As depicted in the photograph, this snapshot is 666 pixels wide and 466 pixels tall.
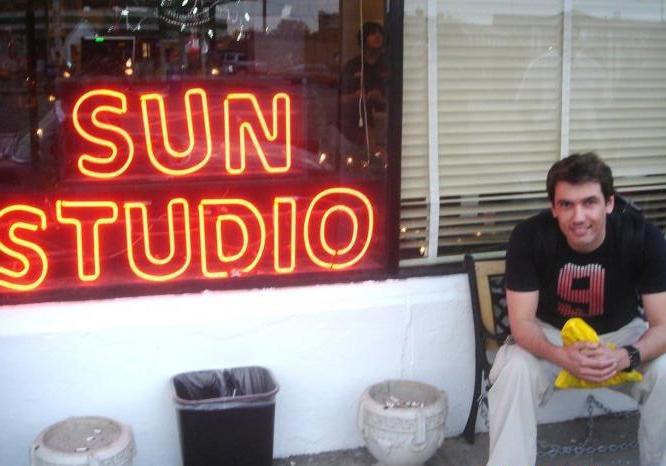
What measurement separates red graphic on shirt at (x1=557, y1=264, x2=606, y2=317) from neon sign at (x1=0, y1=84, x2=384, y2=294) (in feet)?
3.53

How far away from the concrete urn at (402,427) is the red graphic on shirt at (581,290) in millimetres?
721

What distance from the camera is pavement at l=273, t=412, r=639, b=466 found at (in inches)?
174

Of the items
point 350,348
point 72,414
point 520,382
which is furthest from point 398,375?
point 72,414

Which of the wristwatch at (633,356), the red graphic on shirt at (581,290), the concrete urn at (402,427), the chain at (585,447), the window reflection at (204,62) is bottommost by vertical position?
the chain at (585,447)

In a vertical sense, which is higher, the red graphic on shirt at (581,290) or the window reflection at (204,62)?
the window reflection at (204,62)

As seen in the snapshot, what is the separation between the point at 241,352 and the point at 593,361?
1661 millimetres

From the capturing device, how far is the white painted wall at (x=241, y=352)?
4.07 meters

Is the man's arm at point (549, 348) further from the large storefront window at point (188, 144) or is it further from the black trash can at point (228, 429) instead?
the black trash can at point (228, 429)

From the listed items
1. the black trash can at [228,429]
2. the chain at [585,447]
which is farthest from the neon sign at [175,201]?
the chain at [585,447]

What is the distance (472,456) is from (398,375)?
55cm

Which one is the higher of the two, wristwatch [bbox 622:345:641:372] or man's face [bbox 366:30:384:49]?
man's face [bbox 366:30:384:49]

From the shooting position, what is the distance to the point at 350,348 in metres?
4.46

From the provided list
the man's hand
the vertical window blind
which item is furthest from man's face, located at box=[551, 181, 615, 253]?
the vertical window blind

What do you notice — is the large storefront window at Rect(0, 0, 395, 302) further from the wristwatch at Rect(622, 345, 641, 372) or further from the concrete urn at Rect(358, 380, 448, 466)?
the wristwatch at Rect(622, 345, 641, 372)
